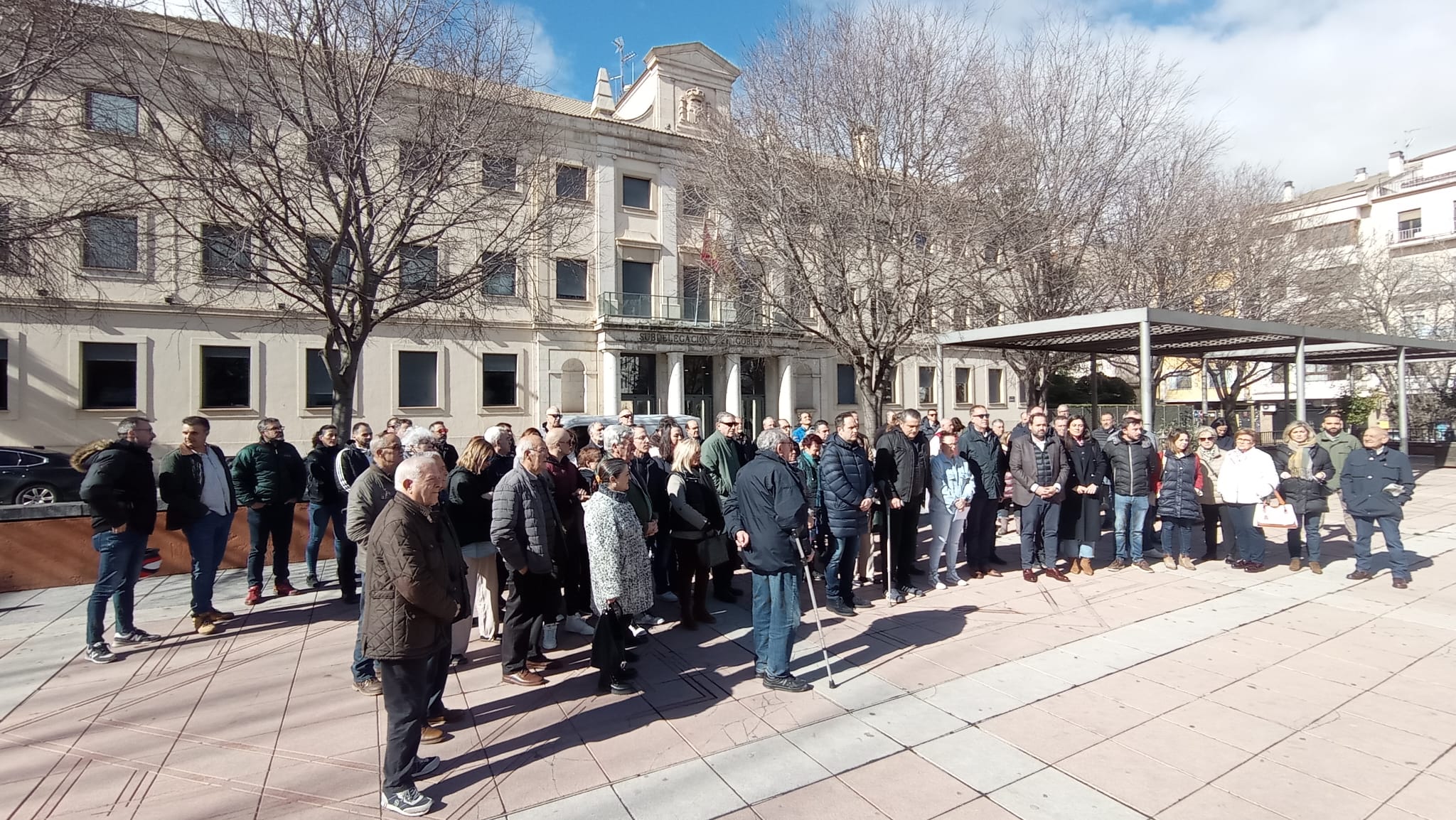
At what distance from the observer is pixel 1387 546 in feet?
22.7

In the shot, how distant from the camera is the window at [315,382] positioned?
22000 mm

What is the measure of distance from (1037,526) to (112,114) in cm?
1200

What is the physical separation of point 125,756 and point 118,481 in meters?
2.47

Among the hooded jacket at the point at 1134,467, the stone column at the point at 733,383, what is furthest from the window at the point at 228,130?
the stone column at the point at 733,383

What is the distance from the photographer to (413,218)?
366 inches

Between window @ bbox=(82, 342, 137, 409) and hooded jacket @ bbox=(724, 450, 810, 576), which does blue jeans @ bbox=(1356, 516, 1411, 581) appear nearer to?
hooded jacket @ bbox=(724, 450, 810, 576)

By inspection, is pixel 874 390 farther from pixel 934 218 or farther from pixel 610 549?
pixel 610 549

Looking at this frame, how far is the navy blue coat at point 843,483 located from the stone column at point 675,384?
20275 mm

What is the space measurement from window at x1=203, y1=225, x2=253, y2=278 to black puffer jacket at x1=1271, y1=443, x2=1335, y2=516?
12859mm

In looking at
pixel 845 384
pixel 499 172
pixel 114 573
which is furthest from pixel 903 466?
pixel 845 384

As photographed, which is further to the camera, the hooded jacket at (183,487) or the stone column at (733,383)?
the stone column at (733,383)

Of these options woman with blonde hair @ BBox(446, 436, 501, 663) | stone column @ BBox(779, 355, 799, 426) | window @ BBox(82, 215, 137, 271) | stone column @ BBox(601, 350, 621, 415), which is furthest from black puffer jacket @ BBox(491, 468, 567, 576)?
stone column @ BBox(779, 355, 799, 426)

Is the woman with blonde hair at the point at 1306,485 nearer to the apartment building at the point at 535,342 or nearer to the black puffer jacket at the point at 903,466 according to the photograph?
the black puffer jacket at the point at 903,466

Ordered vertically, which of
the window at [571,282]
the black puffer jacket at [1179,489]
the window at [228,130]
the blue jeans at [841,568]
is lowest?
the blue jeans at [841,568]
